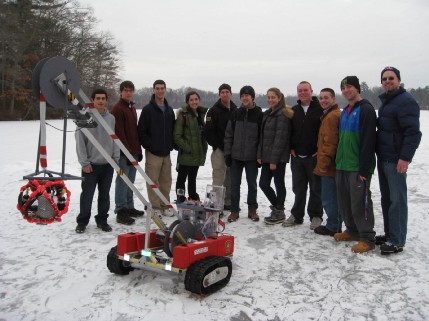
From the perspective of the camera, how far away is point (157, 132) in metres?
6.98

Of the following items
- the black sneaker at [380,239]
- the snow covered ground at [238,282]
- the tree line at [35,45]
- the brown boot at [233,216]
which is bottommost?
the snow covered ground at [238,282]

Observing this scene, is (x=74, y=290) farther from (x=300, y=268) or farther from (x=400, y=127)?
(x=400, y=127)

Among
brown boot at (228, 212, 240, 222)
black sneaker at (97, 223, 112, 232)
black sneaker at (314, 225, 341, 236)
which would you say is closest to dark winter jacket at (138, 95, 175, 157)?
black sneaker at (97, 223, 112, 232)

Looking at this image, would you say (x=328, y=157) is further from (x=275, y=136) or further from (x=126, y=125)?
(x=126, y=125)

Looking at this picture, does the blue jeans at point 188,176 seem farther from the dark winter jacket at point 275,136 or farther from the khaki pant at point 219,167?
the dark winter jacket at point 275,136

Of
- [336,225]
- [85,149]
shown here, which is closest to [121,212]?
[85,149]

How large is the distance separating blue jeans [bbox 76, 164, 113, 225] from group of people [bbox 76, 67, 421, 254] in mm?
17

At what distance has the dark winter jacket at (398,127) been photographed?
4832 millimetres

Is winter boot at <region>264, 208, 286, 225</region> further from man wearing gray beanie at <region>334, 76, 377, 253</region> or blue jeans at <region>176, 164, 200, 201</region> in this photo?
blue jeans at <region>176, 164, 200, 201</region>

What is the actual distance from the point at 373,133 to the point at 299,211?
210 centimetres

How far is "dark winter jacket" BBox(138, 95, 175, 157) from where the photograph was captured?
6.93 meters

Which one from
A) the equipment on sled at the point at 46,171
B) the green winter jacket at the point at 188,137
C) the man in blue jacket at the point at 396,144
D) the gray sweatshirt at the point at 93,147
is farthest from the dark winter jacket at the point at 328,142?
the equipment on sled at the point at 46,171

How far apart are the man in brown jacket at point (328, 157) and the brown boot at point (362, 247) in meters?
0.78

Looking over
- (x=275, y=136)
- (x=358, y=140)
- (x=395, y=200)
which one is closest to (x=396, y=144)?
(x=358, y=140)
